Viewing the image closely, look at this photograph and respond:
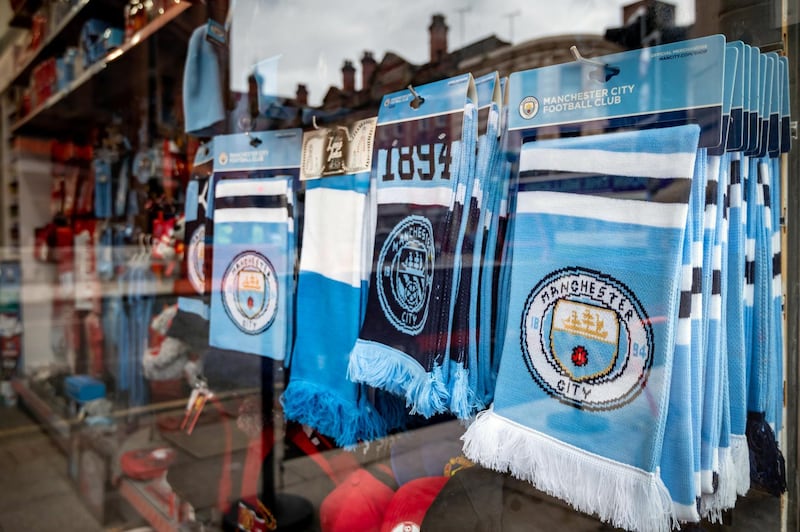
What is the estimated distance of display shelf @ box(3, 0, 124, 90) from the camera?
255 centimetres

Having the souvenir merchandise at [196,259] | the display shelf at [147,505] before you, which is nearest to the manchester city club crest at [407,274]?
the souvenir merchandise at [196,259]

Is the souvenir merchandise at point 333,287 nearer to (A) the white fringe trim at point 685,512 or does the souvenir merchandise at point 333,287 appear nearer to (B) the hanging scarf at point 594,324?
(B) the hanging scarf at point 594,324

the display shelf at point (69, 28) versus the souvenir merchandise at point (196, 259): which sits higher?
the display shelf at point (69, 28)

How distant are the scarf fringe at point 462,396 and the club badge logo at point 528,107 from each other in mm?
400

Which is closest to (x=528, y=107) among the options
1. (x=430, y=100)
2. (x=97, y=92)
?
(x=430, y=100)

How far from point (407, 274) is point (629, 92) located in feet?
1.51

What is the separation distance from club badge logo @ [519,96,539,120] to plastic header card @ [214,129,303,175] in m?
0.59

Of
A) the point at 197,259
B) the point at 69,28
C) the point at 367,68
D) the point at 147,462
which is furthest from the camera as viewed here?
the point at 69,28

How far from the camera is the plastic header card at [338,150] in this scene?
4.07 feet

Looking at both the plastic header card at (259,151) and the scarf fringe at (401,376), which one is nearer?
the scarf fringe at (401,376)

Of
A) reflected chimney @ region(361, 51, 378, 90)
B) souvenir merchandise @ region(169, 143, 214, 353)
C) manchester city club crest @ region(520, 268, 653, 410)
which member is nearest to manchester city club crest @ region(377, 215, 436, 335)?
manchester city club crest @ region(520, 268, 653, 410)

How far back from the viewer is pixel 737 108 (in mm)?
844

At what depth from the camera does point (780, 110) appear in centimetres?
91

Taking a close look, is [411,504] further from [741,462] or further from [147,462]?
[147,462]
